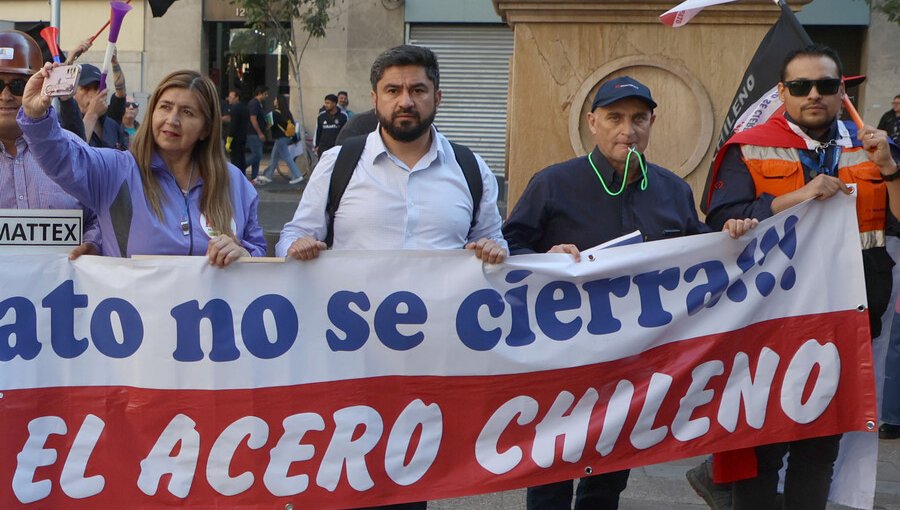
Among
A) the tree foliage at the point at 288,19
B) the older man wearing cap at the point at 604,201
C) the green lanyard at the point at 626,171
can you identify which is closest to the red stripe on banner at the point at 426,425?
the older man wearing cap at the point at 604,201

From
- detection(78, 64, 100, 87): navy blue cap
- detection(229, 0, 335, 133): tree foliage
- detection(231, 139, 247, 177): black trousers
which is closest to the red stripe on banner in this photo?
detection(78, 64, 100, 87): navy blue cap

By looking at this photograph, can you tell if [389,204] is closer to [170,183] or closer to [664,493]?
[170,183]

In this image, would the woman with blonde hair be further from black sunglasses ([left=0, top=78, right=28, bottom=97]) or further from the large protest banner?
black sunglasses ([left=0, top=78, right=28, bottom=97])

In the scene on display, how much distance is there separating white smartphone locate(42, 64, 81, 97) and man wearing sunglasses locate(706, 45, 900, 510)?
2.27 meters

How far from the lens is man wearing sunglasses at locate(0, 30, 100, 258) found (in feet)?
13.0

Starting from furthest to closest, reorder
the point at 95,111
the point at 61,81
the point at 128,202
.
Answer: the point at 95,111 < the point at 128,202 < the point at 61,81

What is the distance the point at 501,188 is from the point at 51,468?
16169 millimetres

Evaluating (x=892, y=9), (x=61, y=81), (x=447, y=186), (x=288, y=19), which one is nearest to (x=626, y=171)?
(x=447, y=186)

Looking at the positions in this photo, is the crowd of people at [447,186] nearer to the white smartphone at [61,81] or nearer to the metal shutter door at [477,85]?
the white smartphone at [61,81]

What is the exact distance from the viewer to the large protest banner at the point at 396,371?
361 centimetres

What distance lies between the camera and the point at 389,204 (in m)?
3.68

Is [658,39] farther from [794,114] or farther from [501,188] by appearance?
[501,188]

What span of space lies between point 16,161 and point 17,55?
0.39m

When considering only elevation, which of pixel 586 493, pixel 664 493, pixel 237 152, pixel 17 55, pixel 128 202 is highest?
pixel 17 55
